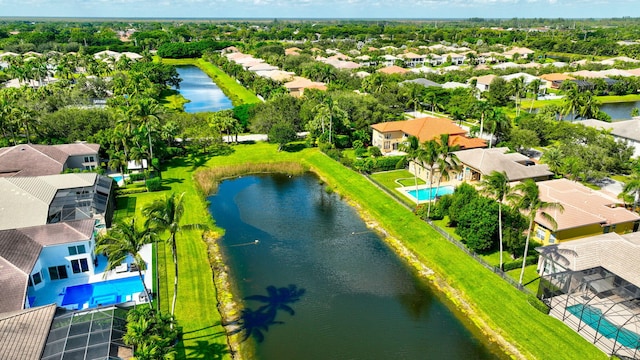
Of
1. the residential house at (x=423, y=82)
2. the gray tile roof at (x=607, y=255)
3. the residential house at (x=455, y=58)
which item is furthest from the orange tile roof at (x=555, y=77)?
the gray tile roof at (x=607, y=255)

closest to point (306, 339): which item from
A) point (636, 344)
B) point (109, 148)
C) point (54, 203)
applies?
point (636, 344)

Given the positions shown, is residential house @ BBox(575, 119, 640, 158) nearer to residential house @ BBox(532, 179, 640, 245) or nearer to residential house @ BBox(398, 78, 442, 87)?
residential house @ BBox(532, 179, 640, 245)

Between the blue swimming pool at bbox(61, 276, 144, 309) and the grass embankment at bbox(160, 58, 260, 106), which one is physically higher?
the grass embankment at bbox(160, 58, 260, 106)

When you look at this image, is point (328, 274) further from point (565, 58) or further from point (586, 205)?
point (565, 58)

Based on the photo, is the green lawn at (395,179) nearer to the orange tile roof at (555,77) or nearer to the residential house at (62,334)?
the residential house at (62,334)

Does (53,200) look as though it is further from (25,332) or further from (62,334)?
(62,334)

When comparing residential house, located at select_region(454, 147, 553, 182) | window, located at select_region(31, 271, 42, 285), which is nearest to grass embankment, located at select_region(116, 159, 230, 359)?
window, located at select_region(31, 271, 42, 285)
